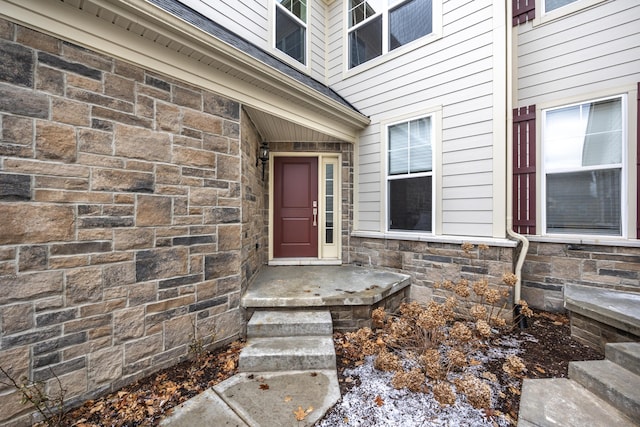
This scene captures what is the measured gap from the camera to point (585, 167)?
9.62 ft

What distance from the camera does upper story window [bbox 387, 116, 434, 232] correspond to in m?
3.48

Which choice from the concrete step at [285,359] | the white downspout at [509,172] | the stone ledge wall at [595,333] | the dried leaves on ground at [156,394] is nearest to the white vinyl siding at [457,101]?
the white downspout at [509,172]

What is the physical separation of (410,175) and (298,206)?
1.94 m

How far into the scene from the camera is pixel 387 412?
162 cm

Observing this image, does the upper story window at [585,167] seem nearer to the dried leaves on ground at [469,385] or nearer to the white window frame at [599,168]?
the white window frame at [599,168]

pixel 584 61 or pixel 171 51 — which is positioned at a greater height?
pixel 584 61

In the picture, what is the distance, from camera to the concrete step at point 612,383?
4.85 ft

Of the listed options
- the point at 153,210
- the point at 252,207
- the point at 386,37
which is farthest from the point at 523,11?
the point at 153,210

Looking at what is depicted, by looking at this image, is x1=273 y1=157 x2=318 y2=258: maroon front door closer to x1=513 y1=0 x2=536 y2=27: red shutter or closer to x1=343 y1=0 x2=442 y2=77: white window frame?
x1=343 y1=0 x2=442 y2=77: white window frame

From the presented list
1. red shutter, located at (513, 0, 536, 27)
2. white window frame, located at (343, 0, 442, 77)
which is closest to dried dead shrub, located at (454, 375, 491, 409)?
white window frame, located at (343, 0, 442, 77)

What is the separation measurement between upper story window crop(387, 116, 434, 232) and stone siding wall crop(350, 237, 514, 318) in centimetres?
33

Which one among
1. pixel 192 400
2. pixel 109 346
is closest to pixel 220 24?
pixel 109 346

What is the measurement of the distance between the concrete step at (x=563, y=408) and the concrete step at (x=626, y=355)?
1.27ft

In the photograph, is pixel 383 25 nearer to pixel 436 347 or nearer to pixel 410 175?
pixel 410 175
